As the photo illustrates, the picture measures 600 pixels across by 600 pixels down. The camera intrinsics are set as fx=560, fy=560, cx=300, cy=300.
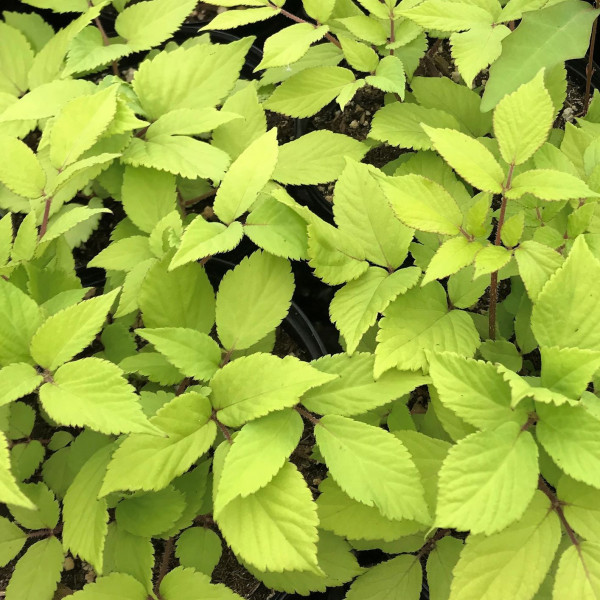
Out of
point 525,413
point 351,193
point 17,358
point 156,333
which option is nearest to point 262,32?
point 351,193

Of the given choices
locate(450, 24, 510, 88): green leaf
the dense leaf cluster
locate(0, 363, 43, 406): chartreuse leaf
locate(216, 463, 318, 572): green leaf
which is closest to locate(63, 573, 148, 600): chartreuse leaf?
the dense leaf cluster

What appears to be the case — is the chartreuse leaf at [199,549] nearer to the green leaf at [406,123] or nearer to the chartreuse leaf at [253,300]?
the chartreuse leaf at [253,300]

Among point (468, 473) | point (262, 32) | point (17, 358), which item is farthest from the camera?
point (262, 32)

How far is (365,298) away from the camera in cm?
88

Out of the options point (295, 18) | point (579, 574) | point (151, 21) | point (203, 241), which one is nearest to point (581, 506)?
point (579, 574)

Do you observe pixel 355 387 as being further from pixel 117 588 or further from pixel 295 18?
pixel 295 18

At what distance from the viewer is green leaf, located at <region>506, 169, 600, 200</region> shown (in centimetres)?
73

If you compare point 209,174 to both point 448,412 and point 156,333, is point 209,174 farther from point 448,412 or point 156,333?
point 448,412

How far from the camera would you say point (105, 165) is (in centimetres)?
104

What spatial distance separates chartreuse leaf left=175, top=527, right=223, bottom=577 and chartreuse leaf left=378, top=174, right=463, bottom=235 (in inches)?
25.1

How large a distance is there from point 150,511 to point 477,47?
3.03 ft

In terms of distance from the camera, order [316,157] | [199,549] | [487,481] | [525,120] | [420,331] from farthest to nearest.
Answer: [316,157], [199,549], [420,331], [525,120], [487,481]

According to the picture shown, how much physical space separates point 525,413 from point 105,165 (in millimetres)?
823

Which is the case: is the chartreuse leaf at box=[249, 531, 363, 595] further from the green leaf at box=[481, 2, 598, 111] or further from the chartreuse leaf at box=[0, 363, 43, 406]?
the green leaf at box=[481, 2, 598, 111]
